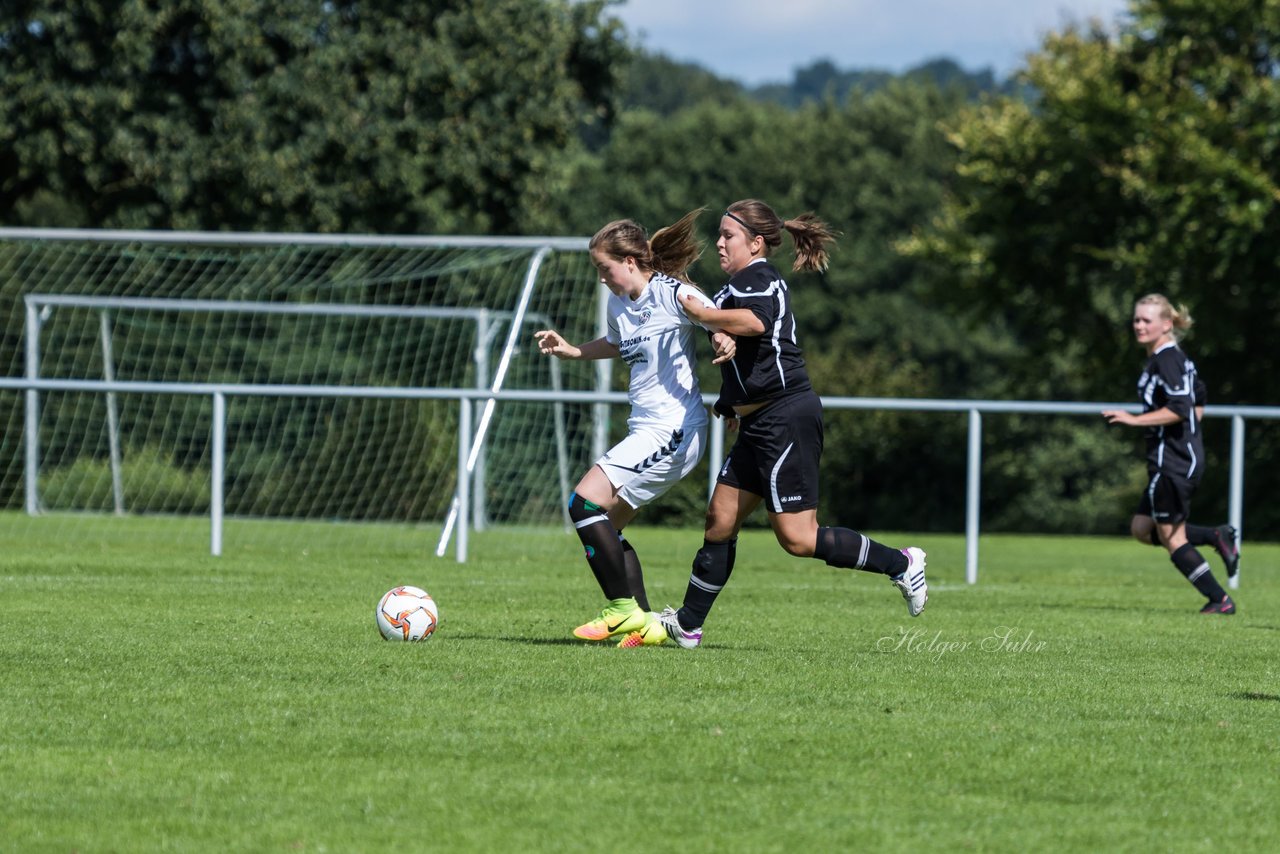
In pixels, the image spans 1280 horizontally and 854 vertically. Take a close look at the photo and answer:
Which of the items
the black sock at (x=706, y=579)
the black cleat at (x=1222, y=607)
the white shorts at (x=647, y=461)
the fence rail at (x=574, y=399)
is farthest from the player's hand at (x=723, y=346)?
the fence rail at (x=574, y=399)

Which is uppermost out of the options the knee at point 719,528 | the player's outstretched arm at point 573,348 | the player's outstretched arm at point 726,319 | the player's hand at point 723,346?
the player's outstretched arm at point 726,319

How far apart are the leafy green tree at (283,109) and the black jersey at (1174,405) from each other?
753 inches

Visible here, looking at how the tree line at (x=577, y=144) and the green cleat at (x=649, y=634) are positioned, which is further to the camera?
the tree line at (x=577, y=144)

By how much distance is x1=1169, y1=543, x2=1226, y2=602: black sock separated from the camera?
389 inches

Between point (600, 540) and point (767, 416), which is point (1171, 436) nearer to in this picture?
point (767, 416)

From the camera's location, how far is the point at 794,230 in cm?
730

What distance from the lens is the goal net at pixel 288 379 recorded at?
18.3m

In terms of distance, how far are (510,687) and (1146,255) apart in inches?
907

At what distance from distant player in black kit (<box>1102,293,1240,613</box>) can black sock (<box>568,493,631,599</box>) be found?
3671 millimetres

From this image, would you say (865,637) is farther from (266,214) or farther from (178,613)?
(266,214)

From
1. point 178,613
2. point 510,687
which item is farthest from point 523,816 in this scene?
point 178,613

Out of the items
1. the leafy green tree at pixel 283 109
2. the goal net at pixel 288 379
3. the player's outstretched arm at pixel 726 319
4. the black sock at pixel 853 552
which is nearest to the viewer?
the player's outstretched arm at pixel 726 319

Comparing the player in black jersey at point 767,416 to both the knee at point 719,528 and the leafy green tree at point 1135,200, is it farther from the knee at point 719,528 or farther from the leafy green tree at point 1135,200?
the leafy green tree at point 1135,200

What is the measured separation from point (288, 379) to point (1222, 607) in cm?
1758
